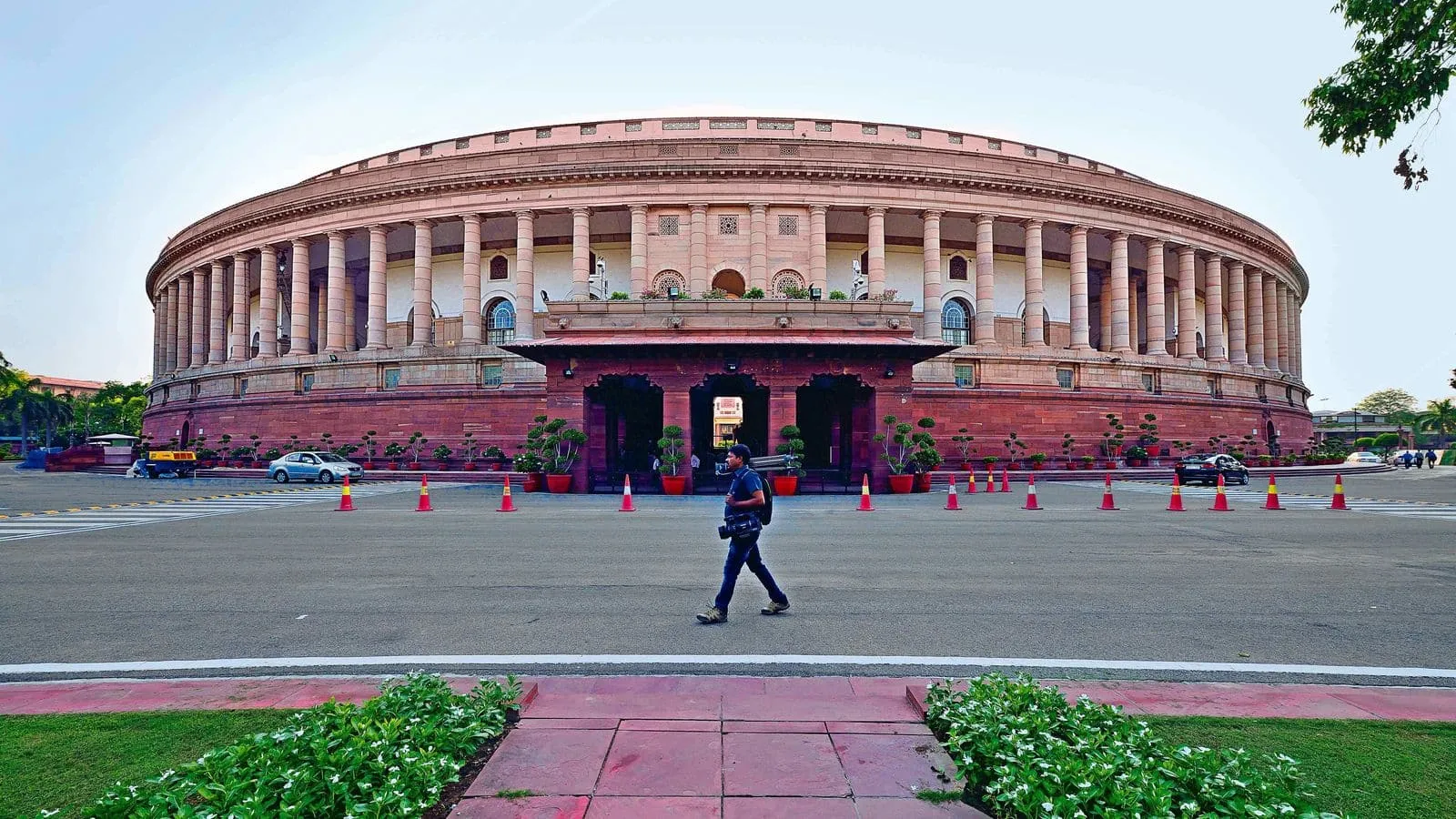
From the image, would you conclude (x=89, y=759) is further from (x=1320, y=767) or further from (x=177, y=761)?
(x=1320, y=767)

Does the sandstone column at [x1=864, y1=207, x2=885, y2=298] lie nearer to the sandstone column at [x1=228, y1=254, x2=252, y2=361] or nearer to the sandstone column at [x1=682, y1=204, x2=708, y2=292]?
the sandstone column at [x1=682, y1=204, x2=708, y2=292]

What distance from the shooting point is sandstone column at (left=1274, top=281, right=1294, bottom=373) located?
56.4m

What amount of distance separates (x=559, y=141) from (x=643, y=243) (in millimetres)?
12519

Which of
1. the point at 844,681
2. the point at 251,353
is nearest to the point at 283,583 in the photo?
the point at 844,681

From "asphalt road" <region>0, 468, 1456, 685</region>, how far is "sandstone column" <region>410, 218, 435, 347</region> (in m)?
29.3

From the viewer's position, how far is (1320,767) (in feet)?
11.6

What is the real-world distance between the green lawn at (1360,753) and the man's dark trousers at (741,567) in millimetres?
3508

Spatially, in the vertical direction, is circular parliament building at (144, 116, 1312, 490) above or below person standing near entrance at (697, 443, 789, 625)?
above

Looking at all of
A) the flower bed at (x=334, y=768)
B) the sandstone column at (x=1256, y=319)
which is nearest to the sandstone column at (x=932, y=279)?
the sandstone column at (x=1256, y=319)

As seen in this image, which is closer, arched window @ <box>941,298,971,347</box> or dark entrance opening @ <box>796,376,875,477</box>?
dark entrance opening @ <box>796,376,875,477</box>

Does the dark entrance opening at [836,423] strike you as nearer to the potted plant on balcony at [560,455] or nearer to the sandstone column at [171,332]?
the potted plant on balcony at [560,455]

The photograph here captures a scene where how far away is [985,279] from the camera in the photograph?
4225 cm

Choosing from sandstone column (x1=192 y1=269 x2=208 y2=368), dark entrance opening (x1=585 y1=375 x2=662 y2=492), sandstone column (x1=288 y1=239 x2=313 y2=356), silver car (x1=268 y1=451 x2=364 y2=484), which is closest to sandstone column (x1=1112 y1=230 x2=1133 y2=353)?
dark entrance opening (x1=585 y1=375 x2=662 y2=492)

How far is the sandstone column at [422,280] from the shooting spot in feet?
142
